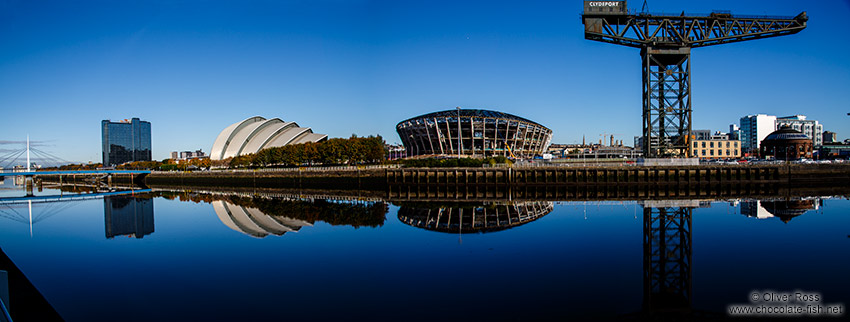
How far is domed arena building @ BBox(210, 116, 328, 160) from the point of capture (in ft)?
327

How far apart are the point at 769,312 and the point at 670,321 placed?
1.76 meters

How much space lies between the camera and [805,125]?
140 metres

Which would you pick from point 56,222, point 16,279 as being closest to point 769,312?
point 16,279

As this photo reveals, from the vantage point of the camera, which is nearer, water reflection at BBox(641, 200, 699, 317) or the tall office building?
water reflection at BBox(641, 200, 699, 317)

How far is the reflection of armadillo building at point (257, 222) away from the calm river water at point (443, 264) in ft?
0.46

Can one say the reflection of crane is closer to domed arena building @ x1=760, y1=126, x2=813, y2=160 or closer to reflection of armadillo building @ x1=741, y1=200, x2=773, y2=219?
reflection of armadillo building @ x1=741, y1=200, x2=773, y2=219

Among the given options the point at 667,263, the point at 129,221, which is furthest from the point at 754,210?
the point at 129,221

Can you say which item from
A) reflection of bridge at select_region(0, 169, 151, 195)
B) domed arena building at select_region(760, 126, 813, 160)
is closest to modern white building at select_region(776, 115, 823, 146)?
domed arena building at select_region(760, 126, 813, 160)

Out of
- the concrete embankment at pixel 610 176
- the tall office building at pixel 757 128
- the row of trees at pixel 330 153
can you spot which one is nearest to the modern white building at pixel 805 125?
the tall office building at pixel 757 128

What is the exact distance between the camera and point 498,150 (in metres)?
84.7

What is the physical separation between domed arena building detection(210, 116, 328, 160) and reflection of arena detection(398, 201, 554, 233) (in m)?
79.1

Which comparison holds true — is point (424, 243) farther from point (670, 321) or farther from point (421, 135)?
point (421, 135)

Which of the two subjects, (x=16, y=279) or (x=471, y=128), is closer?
(x=16, y=279)

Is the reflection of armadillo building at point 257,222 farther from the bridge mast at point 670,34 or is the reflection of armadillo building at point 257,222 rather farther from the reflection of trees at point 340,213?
the bridge mast at point 670,34
